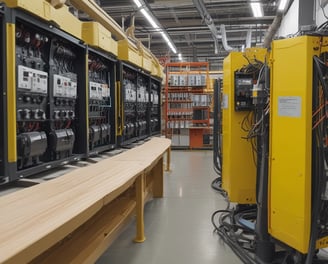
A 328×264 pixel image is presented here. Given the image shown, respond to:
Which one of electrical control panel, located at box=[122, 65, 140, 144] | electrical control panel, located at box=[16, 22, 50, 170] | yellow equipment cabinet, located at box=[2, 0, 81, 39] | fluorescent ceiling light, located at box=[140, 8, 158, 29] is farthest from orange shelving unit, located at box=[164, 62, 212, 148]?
electrical control panel, located at box=[16, 22, 50, 170]

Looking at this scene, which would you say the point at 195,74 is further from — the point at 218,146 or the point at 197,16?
the point at 218,146

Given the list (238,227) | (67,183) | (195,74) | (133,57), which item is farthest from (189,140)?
(67,183)

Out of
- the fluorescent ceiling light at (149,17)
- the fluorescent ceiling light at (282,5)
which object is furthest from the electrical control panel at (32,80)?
the fluorescent ceiling light at (282,5)

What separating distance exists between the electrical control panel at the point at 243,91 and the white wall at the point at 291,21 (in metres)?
3.18

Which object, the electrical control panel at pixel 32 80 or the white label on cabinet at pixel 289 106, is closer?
the electrical control panel at pixel 32 80

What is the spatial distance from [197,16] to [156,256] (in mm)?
7977

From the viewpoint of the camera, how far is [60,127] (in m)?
3.28

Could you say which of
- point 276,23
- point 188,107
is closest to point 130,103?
point 276,23

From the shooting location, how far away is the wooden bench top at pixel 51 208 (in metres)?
1.23

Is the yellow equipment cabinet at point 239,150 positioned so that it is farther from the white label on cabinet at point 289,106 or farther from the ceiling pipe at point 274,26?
the ceiling pipe at point 274,26

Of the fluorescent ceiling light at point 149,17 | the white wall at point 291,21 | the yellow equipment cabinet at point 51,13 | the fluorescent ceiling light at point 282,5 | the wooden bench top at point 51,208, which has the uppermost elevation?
the fluorescent ceiling light at point 149,17

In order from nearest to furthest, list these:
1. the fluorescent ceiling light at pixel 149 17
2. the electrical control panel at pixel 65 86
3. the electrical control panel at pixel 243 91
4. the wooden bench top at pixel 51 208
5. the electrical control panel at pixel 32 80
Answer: the wooden bench top at pixel 51 208, the electrical control panel at pixel 32 80, the electrical control panel at pixel 65 86, the electrical control panel at pixel 243 91, the fluorescent ceiling light at pixel 149 17

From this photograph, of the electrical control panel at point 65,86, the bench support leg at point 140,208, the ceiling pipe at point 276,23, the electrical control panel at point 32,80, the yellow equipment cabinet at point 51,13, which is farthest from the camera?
the ceiling pipe at point 276,23

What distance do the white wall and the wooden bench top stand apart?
17.4 ft
